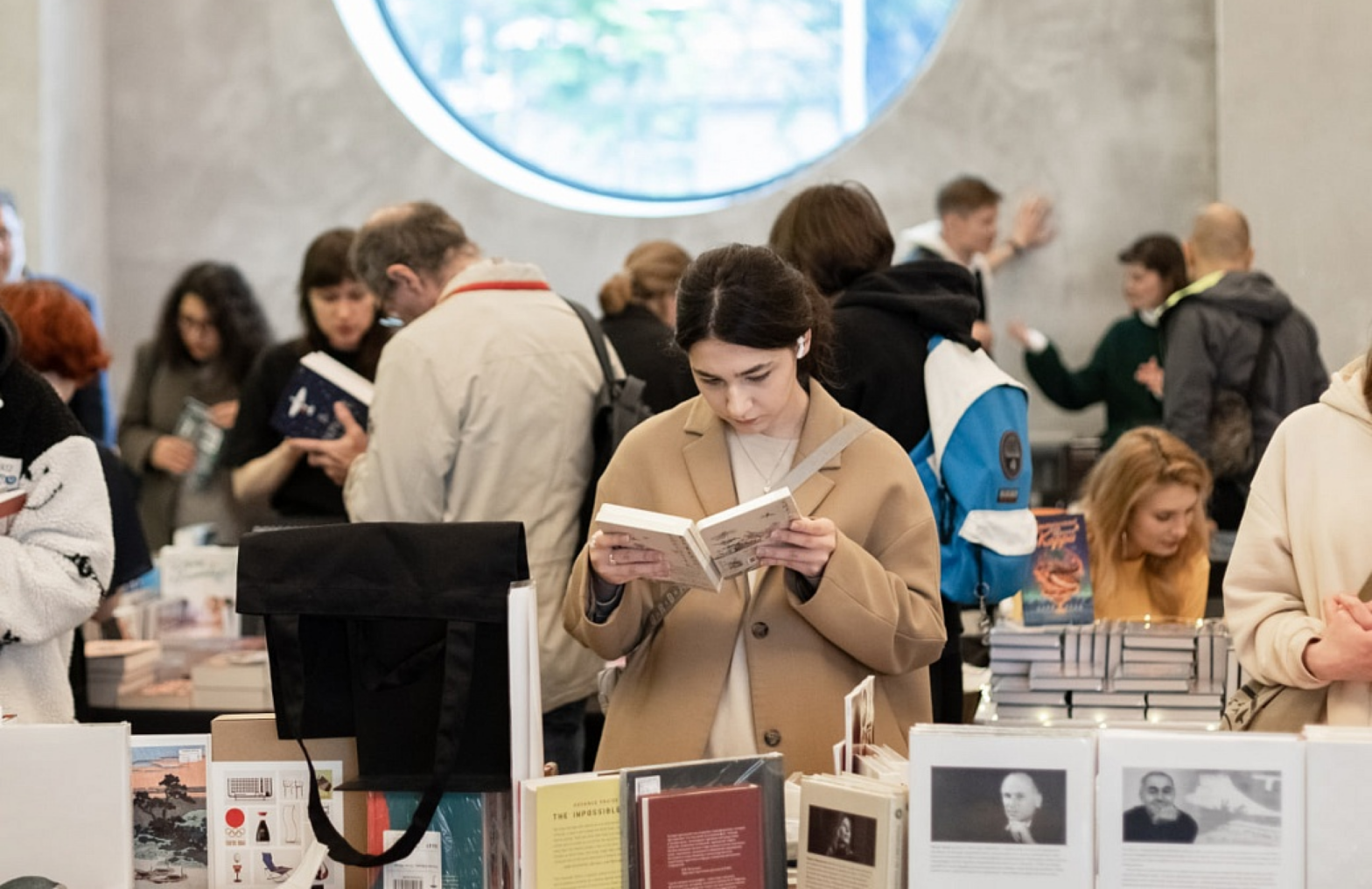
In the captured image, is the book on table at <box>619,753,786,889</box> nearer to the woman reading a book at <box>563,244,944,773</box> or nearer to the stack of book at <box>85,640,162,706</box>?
the woman reading a book at <box>563,244,944,773</box>

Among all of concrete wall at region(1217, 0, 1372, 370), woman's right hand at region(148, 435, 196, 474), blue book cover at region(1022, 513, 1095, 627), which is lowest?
blue book cover at region(1022, 513, 1095, 627)

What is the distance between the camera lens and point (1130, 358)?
267 inches

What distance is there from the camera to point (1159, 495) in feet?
13.9

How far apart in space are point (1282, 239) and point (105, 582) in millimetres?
5336

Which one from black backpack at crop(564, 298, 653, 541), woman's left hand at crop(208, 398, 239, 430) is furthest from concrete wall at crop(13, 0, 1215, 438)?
black backpack at crop(564, 298, 653, 541)

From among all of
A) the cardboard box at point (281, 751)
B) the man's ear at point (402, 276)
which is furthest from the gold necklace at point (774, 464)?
the man's ear at point (402, 276)

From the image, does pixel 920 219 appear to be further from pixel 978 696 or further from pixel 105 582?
pixel 105 582

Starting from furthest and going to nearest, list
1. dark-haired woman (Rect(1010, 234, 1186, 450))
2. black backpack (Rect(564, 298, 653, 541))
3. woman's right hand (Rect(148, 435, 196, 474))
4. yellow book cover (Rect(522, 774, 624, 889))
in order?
dark-haired woman (Rect(1010, 234, 1186, 450))
woman's right hand (Rect(148, 435, 196, 474))
black backpack (Rect(564, 298, 653, 541))
yellow book cover (Rect(522, 774, 624, 889))

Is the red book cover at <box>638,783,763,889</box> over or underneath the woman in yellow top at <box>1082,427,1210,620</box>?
underneath

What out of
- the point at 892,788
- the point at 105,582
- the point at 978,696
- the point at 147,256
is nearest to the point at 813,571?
the point at 892,788

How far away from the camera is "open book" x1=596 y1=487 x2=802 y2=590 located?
2303mm

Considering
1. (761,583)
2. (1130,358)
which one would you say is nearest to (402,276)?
(761,583)

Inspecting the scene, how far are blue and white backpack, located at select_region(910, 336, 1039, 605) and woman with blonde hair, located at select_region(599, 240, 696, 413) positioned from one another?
35.7 inches

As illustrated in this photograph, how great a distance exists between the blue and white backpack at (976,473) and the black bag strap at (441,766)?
1.49 meters
